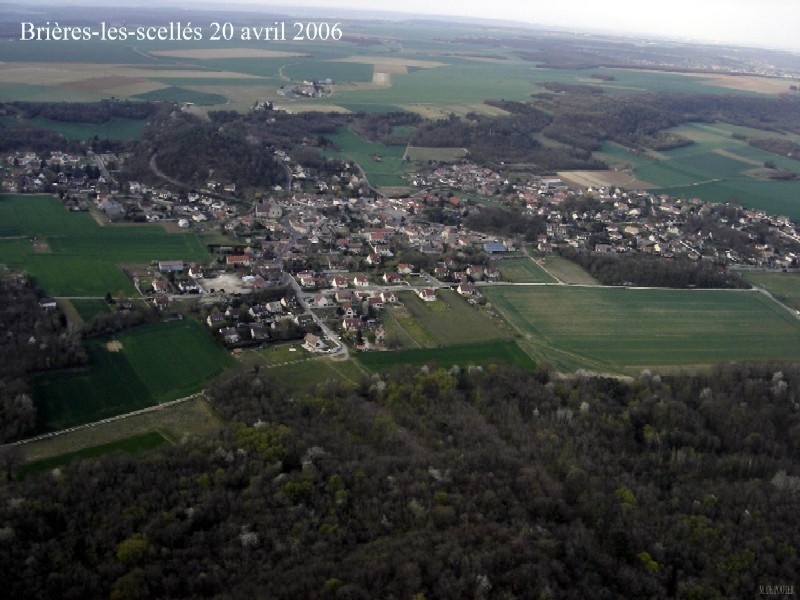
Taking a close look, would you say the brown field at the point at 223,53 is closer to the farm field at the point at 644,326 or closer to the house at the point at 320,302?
the house at the point at 320,302

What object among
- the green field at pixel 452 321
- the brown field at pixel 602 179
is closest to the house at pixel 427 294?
the green field at pixel 452 321

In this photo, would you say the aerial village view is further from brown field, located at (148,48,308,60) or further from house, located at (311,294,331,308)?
brown field, located at (148,48,308,60)

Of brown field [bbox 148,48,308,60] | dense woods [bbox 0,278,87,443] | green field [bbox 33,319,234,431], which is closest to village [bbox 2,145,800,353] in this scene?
green field [bbox 33,319,234,431]

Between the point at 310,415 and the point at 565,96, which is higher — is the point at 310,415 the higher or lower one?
the lower one

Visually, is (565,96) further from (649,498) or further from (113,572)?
(113,572)

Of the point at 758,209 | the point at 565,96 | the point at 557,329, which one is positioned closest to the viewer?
the point at 557,329

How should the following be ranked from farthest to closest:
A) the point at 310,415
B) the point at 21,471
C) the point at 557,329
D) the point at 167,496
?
1. the point at 557,329
2. the point at 310,415
3. the point at 21,471
4. the point at 167,496

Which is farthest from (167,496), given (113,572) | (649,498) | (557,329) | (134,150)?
(134,150)
